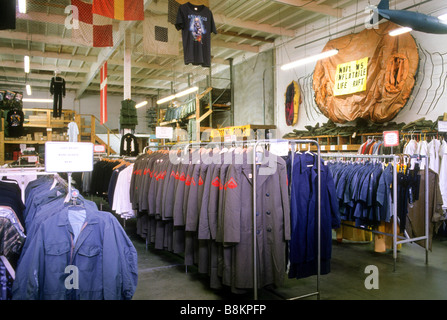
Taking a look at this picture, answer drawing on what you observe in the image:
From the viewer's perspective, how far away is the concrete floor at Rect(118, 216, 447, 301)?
351 cm

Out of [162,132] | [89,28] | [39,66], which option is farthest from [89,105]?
[162,132]

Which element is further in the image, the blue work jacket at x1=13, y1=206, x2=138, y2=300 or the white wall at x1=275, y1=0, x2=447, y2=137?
the white wall at x1=275, y1=0, x2=447, y2=137

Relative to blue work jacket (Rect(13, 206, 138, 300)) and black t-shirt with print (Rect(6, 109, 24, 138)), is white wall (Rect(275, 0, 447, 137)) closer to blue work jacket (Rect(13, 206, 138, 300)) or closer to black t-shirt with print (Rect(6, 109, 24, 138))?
blue work jacket (Rect(13, 206, 138, 300))

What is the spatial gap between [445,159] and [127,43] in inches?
314

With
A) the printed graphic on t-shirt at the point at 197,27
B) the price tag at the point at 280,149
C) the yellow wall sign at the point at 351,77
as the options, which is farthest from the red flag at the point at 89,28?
the yellow wall sign at the point at 351,77

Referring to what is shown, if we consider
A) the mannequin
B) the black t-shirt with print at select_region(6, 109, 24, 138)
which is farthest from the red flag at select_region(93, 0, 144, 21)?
the mannequin

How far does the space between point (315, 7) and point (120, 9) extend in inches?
187

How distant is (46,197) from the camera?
2604 mm

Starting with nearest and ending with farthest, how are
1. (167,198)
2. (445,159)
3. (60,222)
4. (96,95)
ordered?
(60,222), (167,198), (445,159), (96,95)

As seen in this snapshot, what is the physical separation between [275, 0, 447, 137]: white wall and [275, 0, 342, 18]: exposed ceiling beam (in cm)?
A: 27

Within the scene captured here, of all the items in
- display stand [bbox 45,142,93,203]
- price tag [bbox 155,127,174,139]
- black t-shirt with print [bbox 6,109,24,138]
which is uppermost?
black t-shirt with print [bbox 6,109,24,138]

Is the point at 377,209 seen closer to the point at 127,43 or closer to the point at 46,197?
the point at 46,197

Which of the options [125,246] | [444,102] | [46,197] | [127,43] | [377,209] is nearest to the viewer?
[125,246]
